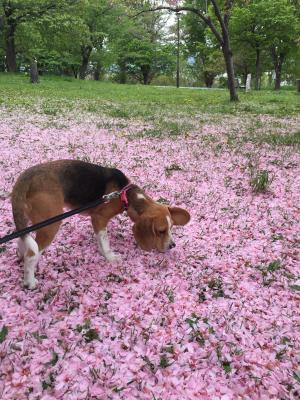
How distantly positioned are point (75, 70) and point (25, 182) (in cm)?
6191

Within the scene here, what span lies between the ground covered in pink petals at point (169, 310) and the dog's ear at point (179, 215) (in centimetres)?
66

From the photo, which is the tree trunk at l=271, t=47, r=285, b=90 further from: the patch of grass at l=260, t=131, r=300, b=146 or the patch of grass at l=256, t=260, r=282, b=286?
the patch of grass at l=256, t=260, r=282, b=286

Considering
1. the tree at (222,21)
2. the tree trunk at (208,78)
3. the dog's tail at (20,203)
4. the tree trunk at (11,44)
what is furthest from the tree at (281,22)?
the dog's tail at (20,203)

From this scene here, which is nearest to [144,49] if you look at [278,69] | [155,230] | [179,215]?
[278,69]

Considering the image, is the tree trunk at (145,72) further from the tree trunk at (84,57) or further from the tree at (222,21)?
the tree at (222,21)

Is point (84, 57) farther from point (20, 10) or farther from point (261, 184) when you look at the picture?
point (261, 184)

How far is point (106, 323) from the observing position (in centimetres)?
370

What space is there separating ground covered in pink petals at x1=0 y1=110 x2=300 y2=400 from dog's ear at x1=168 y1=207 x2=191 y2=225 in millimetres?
659

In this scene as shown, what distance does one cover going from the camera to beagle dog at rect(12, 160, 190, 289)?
12.6ft

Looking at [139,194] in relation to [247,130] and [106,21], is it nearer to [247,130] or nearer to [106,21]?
[247,130]

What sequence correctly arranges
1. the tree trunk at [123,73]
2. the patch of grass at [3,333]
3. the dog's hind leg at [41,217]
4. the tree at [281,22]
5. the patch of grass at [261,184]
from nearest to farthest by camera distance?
the patch of grass at [3,333] → the dog's hind leg at [41,217] → the patch of grass at [261,184] → the tree at [281,22] → the tree trunk at [123,73]

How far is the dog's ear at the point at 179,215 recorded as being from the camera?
4.52 metres

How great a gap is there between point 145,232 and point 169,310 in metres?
0.97

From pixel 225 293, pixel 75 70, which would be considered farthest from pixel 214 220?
pixel 75 70
